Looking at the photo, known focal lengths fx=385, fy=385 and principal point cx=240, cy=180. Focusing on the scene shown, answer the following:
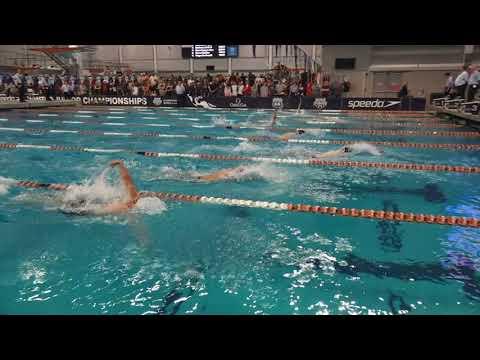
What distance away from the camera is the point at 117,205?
Answer: 4289 mm

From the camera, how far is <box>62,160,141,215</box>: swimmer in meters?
4.18

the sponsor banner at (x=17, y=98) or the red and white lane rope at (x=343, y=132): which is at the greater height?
the sponsor banner at (x=17, y=98)

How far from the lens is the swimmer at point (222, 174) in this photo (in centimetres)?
564

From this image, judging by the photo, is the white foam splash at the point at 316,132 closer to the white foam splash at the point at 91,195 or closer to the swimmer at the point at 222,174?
the swimmer at the point at 222,174

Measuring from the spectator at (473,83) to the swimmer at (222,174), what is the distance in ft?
27.2

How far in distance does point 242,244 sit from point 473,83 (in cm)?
1019

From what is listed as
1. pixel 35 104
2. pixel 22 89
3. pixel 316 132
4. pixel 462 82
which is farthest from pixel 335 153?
pixel 22 89

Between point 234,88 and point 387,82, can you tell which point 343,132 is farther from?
point 387,82

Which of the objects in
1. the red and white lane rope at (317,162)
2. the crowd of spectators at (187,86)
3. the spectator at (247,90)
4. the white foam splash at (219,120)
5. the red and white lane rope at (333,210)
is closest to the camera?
the red and white lane rope at (333,210)

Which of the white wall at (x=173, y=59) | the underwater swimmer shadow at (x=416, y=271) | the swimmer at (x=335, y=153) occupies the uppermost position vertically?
the white wall at (x=173, y=59)

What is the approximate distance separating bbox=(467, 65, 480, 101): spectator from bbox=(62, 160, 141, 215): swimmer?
1014 cm

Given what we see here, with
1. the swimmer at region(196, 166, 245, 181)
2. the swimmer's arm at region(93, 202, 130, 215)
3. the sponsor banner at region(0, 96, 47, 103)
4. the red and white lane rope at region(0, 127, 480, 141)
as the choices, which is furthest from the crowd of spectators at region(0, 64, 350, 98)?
the swimmer's arm at region(93, 202, 130, 215)

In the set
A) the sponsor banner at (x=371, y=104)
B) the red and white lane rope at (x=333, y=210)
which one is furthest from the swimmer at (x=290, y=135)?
the sponsor banner at (x=371, y=104)
